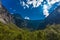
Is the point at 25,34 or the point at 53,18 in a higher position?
the point at 53,18

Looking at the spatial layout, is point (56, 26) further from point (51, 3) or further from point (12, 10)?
point (12, 10)

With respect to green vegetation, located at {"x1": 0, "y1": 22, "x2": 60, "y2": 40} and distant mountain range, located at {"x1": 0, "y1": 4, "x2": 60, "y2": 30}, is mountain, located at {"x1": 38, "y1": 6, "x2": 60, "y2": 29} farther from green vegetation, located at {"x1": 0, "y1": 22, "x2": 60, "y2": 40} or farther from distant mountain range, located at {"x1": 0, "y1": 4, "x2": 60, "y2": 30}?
green vegetation, located at {"x1": 0, "y1": 22, "x2": 60, "y2": 40}

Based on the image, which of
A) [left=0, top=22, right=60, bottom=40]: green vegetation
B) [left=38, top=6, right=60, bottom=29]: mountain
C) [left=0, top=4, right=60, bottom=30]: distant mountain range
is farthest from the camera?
[left=38, top=6, right=60, bottom=29]: mountain

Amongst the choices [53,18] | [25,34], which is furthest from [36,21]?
[25,34]

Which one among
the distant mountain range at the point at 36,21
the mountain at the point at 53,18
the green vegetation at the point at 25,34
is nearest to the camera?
the green vegetation at the point at 25,34

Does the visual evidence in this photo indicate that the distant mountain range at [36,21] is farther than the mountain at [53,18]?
No

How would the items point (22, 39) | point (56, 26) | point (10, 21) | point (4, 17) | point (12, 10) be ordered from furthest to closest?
point (4, 17)
point (10, 21)
point (56, 26)
point (12, 10)
point (22, 39)

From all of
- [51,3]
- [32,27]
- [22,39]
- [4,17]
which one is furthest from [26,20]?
[22,39]

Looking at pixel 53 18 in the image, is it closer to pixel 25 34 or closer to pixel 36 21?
pixel 36 21

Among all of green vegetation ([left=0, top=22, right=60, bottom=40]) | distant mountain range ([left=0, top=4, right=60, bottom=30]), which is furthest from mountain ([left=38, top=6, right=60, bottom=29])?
green vegetation ([left=0, top=22, right=60, bottom=40])

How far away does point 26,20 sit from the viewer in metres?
25.7

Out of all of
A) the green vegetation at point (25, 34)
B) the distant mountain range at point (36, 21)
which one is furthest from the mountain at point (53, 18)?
the green vegetation at point (25, 34)

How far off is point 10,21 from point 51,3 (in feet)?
18.1

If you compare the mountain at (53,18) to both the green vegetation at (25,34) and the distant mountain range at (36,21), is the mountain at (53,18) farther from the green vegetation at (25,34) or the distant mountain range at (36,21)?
the green vegetation at (25,34)
